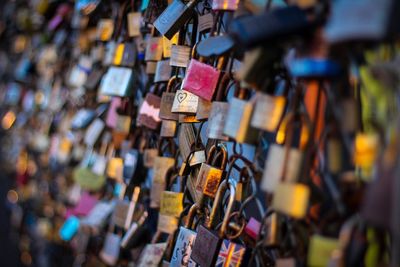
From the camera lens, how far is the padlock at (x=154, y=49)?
1.12 m

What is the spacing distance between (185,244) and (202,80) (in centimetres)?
30

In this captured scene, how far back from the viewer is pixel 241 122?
28.2 inches

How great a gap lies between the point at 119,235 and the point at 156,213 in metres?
0.19

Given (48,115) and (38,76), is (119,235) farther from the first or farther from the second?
(38,76)

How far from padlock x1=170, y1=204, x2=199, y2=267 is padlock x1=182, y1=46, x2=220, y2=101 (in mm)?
213

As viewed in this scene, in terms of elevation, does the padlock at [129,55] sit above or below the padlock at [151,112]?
above

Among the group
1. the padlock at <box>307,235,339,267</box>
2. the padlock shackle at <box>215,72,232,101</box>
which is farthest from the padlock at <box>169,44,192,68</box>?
the padlock at <box>307,235,339,267</box>

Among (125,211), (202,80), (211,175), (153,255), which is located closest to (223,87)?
(202,80)

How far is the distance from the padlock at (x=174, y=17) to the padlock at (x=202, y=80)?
118 mm

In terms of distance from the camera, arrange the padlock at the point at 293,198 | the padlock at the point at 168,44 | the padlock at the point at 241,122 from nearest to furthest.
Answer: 1. the padlock at the point at 293,198
2. the padlock at the point at 241,122
3. the padlock at the point at 168,44

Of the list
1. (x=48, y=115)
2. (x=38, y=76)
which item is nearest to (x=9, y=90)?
(x=38, y=76)

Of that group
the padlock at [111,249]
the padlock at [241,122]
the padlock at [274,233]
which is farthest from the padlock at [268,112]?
the padlock at [111,249]

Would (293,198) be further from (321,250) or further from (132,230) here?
(132,230)

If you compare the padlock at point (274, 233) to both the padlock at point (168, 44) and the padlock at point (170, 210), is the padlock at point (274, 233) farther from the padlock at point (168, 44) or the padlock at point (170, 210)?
the padlock at point (168, 44)
